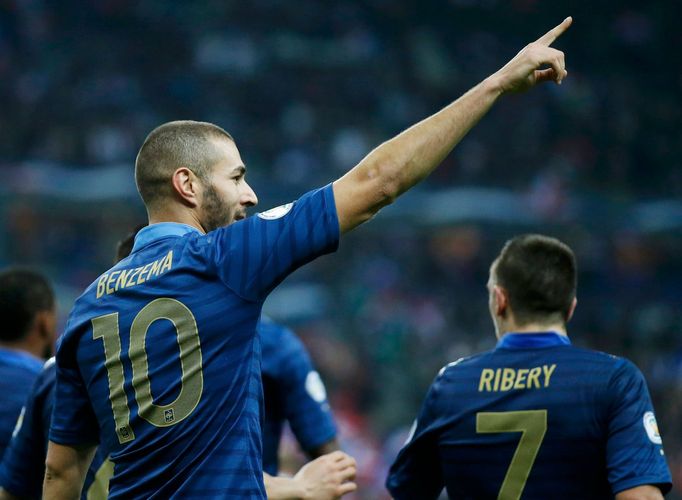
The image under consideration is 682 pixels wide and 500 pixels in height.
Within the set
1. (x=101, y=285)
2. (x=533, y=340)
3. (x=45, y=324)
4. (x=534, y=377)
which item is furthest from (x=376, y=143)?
(x=101, y=285)

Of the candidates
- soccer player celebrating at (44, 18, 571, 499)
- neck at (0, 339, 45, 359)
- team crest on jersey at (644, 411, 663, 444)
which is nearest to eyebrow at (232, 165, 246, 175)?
soccer player celebrating at (44, 18, 571, 499)

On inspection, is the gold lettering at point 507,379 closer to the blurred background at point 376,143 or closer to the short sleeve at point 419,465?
the short sleeve at point 419,465

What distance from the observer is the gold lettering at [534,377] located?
10.6 feet

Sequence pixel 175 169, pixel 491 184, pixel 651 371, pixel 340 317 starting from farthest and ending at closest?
pixel 491 184 < pixel 340 317 < pixel 651 371 < pixel 175 169

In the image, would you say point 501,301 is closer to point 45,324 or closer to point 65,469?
point 65,469

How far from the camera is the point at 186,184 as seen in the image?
2.75 m

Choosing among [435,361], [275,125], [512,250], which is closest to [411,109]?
[275,125]

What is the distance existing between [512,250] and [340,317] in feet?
34.3

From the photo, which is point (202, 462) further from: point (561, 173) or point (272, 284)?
point (561, 173)

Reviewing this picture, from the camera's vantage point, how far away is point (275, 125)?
16.7m

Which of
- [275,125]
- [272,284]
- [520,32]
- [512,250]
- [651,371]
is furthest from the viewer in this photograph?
[520,32]

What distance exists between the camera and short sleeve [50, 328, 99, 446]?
2.76m

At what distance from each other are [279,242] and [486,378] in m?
1.17

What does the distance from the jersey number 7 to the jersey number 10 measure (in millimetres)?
1120
